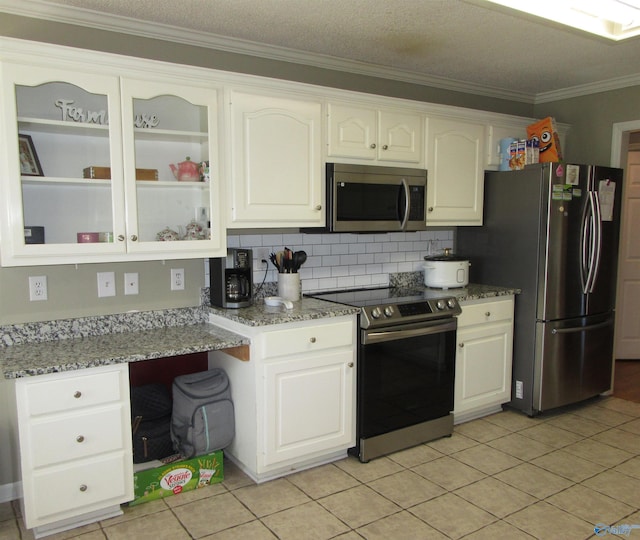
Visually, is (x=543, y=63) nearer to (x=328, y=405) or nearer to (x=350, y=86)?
(x=350, y=86)

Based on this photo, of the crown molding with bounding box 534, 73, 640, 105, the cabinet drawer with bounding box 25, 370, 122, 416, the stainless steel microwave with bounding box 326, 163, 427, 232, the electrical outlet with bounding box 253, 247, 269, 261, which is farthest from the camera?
the crown molding with bounding box 534, 73, 640, 105

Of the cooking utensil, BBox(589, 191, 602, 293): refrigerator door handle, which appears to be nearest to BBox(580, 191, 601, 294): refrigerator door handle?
BBox(589, 191, 602, 293): refrigerator door handle

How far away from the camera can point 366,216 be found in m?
3.15

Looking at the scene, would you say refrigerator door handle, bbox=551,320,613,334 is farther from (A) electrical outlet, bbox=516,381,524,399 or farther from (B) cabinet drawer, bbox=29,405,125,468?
(B) cabinet drawer, bbox=29,405,125,468

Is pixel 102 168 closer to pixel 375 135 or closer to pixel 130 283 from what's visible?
pixel 130 283

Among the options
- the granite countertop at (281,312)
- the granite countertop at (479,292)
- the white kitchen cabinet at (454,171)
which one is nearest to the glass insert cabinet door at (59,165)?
the granite countertop at (281,312)

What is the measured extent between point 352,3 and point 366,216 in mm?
1149

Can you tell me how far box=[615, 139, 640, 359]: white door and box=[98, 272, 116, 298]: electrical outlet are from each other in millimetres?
4473

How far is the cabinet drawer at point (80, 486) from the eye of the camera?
7.16 ft

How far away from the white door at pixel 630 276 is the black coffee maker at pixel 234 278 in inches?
150

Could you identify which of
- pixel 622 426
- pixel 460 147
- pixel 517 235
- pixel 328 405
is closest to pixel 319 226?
pixel 328 405

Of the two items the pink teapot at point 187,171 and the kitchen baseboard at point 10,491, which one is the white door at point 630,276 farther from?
the kitchen baseboard at point 10,491

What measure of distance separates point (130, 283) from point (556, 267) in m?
2.68

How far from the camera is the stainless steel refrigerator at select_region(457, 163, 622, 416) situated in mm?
3467
